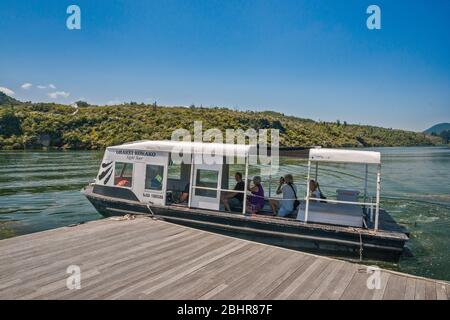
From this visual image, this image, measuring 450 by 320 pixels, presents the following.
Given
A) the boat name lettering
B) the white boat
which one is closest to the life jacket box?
the white boat

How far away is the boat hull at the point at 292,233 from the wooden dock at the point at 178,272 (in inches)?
62.1

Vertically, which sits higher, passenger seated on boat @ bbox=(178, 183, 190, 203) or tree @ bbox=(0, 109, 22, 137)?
tree @ bbox=(0, 109, 22, 137)

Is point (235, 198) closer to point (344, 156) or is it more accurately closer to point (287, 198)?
point (287, 198)

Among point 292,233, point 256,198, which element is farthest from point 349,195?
point 256,198

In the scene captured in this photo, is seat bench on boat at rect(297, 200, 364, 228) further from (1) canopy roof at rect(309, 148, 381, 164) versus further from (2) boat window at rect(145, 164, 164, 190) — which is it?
(2) boat window at rect(145, 164, 164, 190)

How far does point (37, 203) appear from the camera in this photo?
772 inches

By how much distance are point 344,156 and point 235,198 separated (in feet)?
14.0

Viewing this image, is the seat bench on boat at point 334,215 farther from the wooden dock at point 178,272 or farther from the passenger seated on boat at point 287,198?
the wooden dock at point 178,272

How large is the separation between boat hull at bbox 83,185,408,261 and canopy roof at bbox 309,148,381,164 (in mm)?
2003

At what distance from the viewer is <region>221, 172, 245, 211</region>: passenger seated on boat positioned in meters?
11.9
